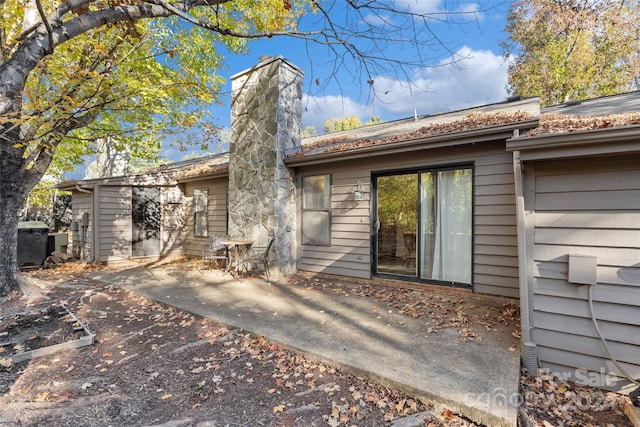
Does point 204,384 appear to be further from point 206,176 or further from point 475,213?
point 206,176

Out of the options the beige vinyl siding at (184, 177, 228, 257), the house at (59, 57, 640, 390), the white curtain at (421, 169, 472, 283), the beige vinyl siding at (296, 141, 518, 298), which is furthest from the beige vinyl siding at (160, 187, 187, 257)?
the white curtain at (421, 169, 472, 283)

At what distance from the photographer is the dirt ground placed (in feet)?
7.25

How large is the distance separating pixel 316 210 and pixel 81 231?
740 cm

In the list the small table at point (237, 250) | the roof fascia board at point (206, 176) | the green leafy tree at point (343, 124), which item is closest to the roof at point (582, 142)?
the small table at point (237, 250)

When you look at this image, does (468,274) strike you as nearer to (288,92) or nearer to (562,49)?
(288,92)

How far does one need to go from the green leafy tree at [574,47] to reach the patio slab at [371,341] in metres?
14.0

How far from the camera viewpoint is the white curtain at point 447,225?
4695mm

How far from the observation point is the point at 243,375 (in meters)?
2.79

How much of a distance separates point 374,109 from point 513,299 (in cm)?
323

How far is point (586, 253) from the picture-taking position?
2699 mm

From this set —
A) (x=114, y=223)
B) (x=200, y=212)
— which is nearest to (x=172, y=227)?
(x=200, y=212)

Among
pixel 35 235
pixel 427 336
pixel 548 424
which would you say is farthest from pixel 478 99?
pixel 35 235

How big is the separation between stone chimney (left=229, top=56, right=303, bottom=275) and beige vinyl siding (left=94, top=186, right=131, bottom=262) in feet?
11.8

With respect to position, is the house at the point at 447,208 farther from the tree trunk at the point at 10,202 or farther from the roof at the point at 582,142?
the tree trunk at the point at 10,202
